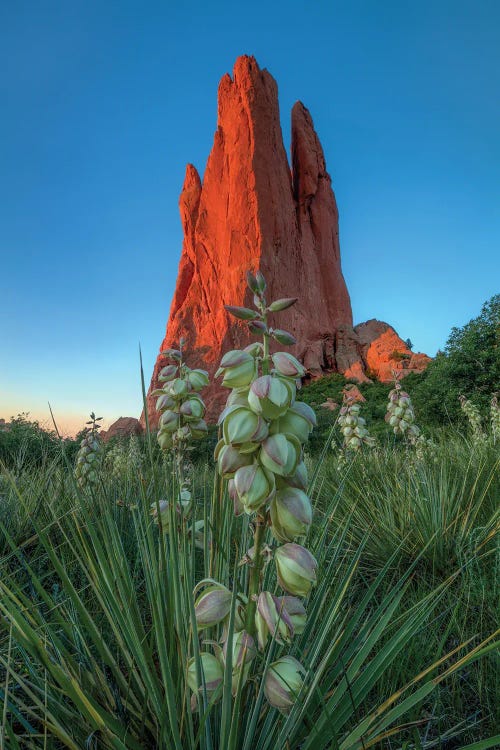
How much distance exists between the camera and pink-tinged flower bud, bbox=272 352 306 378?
28.6 inches

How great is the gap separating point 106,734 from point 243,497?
0.44 metres

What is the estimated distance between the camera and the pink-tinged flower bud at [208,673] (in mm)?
685

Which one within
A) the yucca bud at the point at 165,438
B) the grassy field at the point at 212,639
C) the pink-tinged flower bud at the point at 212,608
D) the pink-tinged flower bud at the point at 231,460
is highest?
the yucca bud at the point at 165,438

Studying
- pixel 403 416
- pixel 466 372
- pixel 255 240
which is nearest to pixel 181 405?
pixel 403 416

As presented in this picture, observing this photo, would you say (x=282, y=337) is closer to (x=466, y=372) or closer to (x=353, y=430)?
(x=353, y=430)

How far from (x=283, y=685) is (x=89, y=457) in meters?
2.68

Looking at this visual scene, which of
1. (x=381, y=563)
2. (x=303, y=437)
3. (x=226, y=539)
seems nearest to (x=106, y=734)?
(x=226, y=539)

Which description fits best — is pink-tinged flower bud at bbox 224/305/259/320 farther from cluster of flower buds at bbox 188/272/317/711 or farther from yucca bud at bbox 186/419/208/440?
yucca bud at bbox 186/419/208/440

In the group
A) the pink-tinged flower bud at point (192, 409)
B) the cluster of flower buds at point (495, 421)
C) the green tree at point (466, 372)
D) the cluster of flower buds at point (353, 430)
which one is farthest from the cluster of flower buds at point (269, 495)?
the green tree at point (466, 372)

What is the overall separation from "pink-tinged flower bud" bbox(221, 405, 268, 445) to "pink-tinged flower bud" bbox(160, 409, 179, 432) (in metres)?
0.86

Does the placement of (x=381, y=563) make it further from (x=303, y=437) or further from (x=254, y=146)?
(x=254, y=146)

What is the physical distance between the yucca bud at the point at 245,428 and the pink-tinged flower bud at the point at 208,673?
35 cm

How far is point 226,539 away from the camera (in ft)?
3.39

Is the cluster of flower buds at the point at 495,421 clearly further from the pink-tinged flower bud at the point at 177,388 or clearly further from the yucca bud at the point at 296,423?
the yucca bud at the point at 296,423
